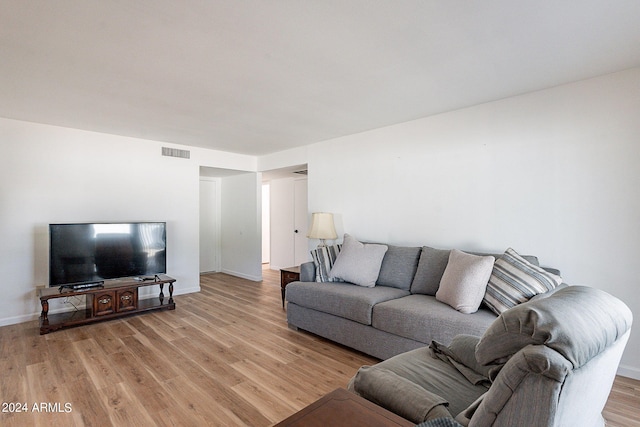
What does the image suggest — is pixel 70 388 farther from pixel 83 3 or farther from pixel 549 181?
pixel 549 181

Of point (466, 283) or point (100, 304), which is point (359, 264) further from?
point (100, 304)

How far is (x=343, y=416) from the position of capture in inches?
39.5

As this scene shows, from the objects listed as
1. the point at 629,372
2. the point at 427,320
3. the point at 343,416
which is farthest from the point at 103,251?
the point at 629,372

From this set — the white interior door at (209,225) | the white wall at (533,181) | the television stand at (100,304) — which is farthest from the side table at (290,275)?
the white interior door at (209,225)

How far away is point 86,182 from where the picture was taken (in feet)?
13.8

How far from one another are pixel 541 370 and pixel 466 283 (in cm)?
189

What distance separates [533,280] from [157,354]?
3.26 metres

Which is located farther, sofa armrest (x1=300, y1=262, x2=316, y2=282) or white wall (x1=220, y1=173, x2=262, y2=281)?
white wall (x1=220, y1=173, x2=262, y2=281)

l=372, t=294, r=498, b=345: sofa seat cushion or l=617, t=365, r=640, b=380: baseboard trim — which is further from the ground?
l=372, t=294, r=498, b=345: sofa seat cushion

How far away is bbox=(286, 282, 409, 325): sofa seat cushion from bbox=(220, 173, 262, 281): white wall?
8.99 feet

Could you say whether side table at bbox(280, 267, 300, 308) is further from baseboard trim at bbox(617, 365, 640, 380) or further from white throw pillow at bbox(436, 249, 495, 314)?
baseboard trim at bbox(617, 365, 640, 380)

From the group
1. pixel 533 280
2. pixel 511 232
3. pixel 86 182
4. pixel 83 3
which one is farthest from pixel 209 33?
pixel 86 182

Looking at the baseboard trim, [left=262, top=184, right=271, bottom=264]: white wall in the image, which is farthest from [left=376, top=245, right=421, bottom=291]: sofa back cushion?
[left=262, top=184, right=271, bottom=264]: white wall

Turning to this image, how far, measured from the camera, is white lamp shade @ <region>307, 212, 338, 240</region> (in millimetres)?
4277
